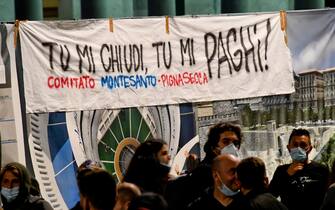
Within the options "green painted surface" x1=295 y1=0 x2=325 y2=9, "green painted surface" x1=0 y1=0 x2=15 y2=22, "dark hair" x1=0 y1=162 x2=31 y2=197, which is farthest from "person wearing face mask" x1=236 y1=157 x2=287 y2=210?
"green painted surface" x1=295 y1=0 x2=325 y2=9

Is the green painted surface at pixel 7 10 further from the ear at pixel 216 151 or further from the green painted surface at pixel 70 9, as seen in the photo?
the ear at pixel 216 151

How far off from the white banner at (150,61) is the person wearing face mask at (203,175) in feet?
8.11

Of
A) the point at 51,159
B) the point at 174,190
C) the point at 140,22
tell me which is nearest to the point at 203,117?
the point at 140,22

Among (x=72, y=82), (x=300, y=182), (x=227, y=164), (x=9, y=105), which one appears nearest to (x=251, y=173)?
(x=227, y=164)

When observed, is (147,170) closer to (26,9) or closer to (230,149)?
(230,149)

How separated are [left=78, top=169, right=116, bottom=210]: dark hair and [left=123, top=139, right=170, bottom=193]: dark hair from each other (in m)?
0.44

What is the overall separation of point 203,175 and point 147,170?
2.61 feet

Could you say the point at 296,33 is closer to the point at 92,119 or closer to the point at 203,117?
the point at 203,117

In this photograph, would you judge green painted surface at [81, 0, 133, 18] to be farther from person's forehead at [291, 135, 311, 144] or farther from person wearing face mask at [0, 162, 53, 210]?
person wearing face mask at [0, 162, 53, 210]

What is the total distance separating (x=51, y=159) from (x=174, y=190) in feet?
9.28

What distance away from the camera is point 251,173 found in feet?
24.6

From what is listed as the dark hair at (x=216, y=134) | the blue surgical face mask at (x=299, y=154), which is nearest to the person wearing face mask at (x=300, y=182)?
the blue surgical face mask at (x=299, y=154)

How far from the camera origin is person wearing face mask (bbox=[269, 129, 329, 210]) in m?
9.28

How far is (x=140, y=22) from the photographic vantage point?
1127 cm
